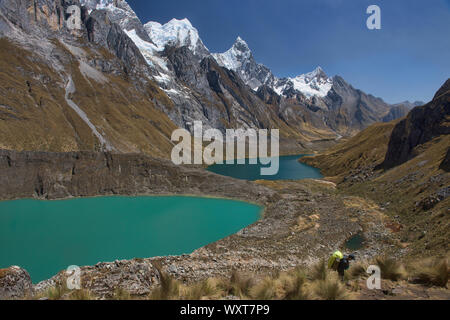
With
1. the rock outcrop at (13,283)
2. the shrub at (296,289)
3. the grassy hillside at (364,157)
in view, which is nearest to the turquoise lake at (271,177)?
the grassy hillside at (364,157)

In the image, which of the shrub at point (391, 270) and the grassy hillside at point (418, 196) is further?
the grassy hillside at point (418, 196)

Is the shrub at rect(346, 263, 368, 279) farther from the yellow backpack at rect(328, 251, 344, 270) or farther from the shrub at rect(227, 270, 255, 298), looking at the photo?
the shrub at rect(227, 270, 255, 298)

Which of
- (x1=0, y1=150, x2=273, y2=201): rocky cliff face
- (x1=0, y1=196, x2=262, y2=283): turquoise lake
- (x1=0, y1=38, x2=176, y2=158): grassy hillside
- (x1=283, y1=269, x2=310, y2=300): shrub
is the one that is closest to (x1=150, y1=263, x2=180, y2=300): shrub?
(x1=283, y1=269, x2=310, y2=300): shrub

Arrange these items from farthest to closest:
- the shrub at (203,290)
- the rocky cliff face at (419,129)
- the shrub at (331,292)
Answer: the rocky cliff face at (419,129) → the shrub at (203,290) → the shrub at (331,292)

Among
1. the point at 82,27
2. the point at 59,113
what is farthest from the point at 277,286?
the point at 82,27

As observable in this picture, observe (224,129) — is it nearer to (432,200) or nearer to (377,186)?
(377,186)

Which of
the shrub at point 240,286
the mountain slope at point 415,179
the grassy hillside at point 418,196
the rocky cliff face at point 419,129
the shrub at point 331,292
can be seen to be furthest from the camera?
the rocky cliff face at point 419,129

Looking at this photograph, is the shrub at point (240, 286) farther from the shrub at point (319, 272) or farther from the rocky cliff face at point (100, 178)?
the rocky cliff face at point (100, 178)
